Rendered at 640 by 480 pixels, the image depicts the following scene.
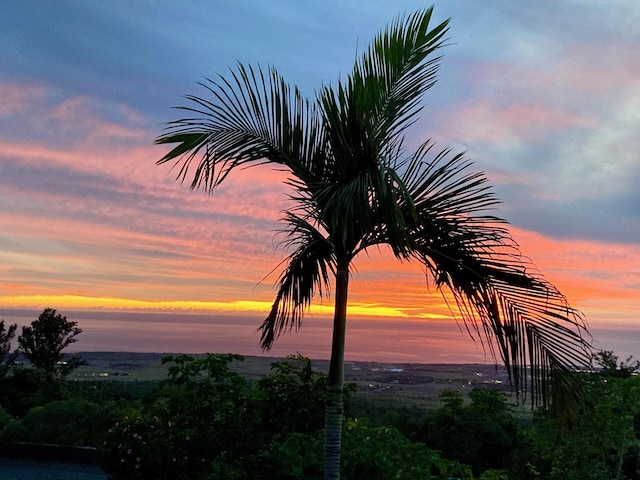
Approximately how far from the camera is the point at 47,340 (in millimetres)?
24250

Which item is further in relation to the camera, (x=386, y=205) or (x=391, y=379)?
(x=391, y=379)

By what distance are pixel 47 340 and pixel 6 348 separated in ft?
7.63

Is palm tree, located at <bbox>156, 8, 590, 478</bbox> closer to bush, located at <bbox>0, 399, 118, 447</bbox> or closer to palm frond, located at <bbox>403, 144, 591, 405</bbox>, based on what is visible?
palm frond, located at <bbox>403, 144, 591, 405</bbox>

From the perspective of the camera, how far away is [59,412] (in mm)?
13781

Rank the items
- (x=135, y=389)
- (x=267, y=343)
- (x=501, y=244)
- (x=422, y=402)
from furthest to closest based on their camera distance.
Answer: (x=135, y=389), (x=422, y=402), (x=267, y=343), (x=501, y=244)

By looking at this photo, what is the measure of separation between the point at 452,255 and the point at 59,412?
1108cm

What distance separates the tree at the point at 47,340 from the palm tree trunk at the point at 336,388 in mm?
20870

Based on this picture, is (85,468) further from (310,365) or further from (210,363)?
(310,365)

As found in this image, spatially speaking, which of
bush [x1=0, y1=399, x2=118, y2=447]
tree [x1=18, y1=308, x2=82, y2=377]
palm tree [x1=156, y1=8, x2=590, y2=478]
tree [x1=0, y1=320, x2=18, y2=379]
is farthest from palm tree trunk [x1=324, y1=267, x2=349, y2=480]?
tree [x1=18, y1=308, x2=82, y2=377]

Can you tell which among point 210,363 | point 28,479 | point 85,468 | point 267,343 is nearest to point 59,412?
point 85,468

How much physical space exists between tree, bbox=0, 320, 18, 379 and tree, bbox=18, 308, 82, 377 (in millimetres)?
1162

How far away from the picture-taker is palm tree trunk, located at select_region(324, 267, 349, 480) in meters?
5.77

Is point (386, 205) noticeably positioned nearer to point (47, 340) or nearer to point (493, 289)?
point (493, 289)

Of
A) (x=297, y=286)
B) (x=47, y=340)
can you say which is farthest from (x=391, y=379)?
(x=297, y=286)
